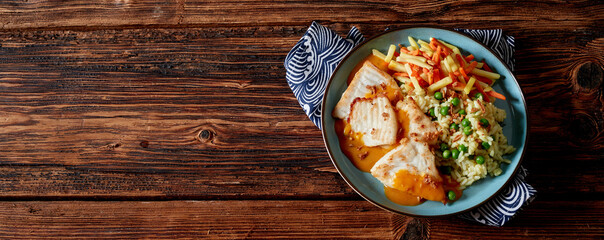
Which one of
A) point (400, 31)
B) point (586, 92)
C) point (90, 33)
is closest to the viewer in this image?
point (400, 31)

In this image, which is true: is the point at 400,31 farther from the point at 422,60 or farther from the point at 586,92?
the point at 586,92

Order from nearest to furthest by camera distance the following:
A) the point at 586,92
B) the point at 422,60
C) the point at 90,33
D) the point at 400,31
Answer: the point at 422,60 < the point at 400,31 < the point at 586,92 < the point at 90,33

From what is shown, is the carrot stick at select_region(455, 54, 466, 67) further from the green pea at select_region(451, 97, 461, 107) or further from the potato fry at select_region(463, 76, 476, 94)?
the green pea at select_region(451, 97, 461, 107)

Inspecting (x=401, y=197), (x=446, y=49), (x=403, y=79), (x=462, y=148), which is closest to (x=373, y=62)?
(x=403, y=79)

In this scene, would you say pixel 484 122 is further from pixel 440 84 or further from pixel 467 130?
pixel 440 84

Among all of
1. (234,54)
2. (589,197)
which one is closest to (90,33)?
(234,54)

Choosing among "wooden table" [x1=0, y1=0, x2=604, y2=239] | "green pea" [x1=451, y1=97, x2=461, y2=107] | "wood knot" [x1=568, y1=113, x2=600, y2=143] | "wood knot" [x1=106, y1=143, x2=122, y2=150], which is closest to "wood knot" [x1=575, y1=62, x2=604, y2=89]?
"wooden table" [x1=0, y1=0, x2=604, y2=239]

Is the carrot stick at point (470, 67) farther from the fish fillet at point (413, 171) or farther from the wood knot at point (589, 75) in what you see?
the wood knot at point (589, 75)
